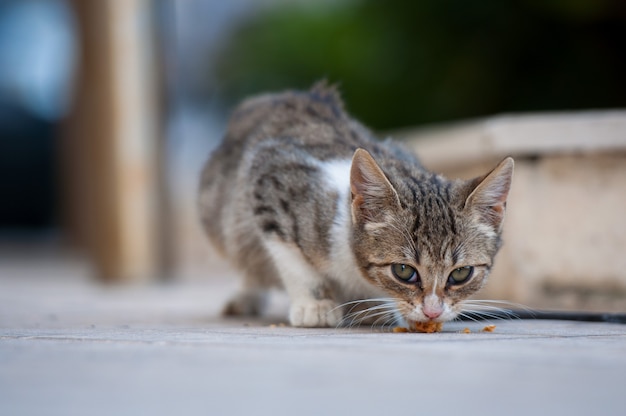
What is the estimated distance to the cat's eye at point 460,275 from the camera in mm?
3475

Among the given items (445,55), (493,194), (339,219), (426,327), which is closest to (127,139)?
(445,55)

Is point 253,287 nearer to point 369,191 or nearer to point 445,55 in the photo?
point 369,191

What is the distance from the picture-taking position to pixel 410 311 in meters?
3.40

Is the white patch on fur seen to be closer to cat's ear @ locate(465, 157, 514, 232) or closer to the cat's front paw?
the cat's front paw

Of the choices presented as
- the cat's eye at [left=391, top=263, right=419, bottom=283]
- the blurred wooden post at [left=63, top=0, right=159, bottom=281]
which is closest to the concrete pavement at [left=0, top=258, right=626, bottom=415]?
the cat's eye at [left=391, top=263, right=419, bottom=283]

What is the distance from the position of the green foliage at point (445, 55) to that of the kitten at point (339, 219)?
3.20m

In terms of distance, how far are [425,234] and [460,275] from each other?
226 mm

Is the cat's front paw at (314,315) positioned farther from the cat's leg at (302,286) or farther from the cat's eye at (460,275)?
the cat's eye at (460,275)

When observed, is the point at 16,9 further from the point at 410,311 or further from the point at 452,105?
the point at 410,311

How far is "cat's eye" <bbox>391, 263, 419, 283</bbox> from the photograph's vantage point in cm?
345

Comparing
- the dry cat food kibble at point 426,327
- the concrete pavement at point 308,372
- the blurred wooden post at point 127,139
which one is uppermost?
the blurred wooden post at point 127,139

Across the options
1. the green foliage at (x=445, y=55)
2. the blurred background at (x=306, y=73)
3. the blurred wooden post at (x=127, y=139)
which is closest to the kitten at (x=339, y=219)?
the blurred background at (x=306, y=73)

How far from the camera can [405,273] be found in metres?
3.46

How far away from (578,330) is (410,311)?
654 mm
